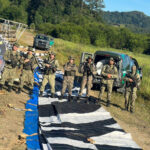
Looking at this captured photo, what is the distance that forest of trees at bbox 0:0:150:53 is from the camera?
6212 centimetres

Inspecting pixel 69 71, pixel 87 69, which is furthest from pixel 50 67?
pixel 87 69

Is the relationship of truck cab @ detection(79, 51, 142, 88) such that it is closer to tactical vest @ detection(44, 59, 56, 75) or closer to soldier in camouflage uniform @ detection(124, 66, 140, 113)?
soldier in camouflage uniform @ detection(124, 66, 140, 113)

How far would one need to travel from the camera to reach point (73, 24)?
66.7m

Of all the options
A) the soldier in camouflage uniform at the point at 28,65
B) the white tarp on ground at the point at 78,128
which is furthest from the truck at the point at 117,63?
the soldier in camouflage uniform at the point at 28,65

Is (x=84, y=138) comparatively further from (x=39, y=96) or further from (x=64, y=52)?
(x=64, y=52)

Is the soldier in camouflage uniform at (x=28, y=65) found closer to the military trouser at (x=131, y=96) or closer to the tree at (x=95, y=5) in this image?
the military trouser at (x=131, y=96)

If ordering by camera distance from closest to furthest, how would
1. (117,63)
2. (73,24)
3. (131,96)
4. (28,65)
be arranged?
(28,65) → (131,96) → (117,63) → (73,24)

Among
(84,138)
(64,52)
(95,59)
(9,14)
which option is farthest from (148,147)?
(9,14)

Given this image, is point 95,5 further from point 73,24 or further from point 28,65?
point 28,65

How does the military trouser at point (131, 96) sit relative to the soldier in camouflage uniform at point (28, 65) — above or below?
below

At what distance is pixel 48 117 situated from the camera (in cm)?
798

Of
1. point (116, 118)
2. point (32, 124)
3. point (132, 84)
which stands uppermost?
point (132, 84)

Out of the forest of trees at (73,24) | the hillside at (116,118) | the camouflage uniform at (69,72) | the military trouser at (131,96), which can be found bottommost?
the hillside at (116,118)

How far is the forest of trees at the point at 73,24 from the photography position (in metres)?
62.1
